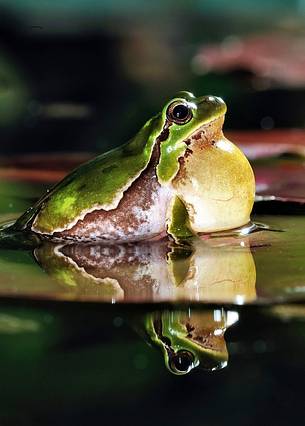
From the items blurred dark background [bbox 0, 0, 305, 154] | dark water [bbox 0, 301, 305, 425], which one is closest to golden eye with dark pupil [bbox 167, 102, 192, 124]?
dark water [bbox 0, 301, 305, 425]

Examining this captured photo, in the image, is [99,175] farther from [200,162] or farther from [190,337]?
[190,337]

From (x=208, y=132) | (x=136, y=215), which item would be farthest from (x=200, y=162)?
(x=136, y=215)

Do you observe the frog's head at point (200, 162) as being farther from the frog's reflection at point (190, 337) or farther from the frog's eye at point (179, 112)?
the frog's reflection at point (190, 337)

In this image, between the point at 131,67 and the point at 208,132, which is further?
the point at 131,67

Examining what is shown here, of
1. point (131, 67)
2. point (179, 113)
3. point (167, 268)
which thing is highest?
point (179, 113)

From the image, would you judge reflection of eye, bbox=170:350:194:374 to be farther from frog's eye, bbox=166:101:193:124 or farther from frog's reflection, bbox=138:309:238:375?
frog's eye, bbox=166:101:193:124
